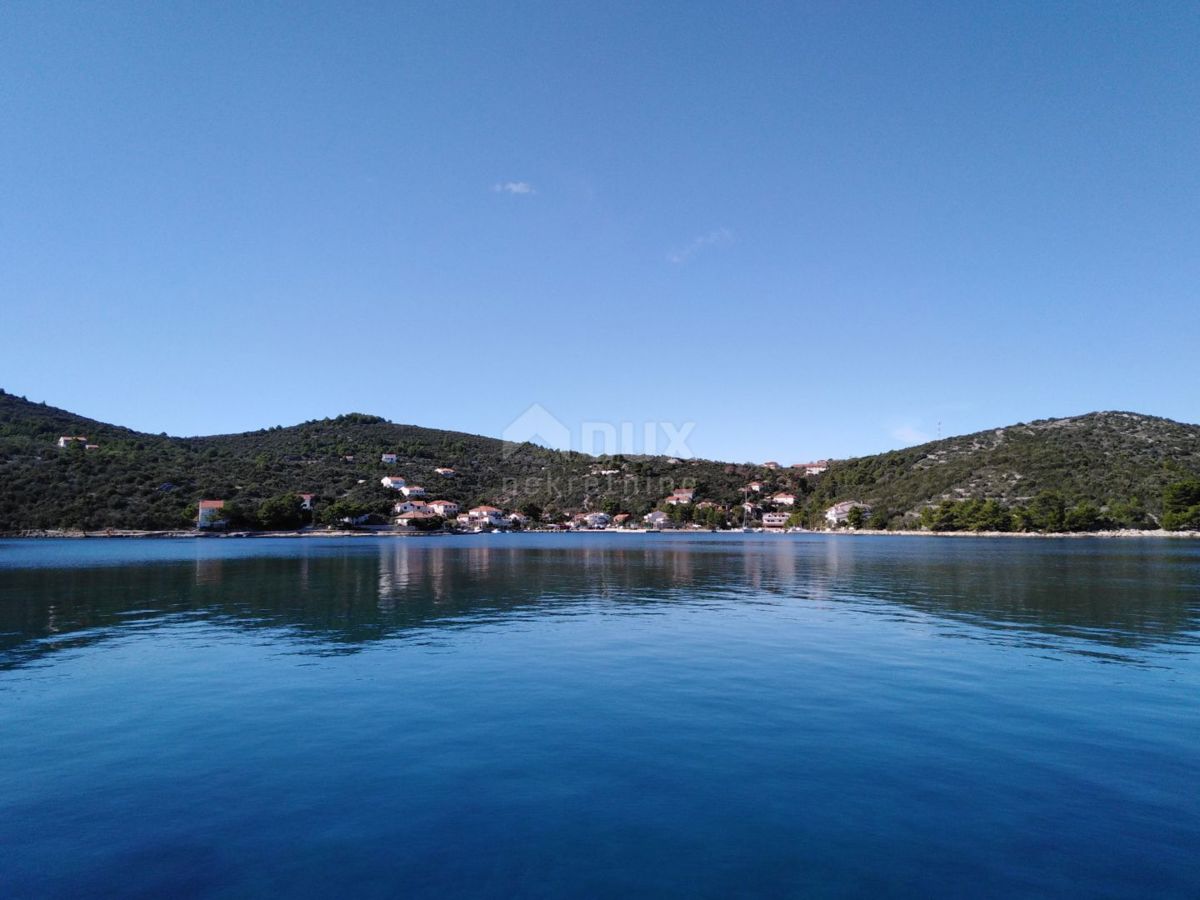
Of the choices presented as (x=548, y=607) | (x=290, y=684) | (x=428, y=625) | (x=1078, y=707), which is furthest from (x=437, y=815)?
(x=548, y=607)

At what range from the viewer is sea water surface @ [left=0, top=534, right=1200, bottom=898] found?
771 cm

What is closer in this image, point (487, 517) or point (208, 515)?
point (208, 515)

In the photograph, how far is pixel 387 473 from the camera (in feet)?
602

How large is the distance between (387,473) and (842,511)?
116998 millimetres

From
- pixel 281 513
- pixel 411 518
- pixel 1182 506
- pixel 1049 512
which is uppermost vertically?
pixel 1182 506

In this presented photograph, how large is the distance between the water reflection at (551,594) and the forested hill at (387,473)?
246 feet

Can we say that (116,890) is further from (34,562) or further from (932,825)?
(34,562)

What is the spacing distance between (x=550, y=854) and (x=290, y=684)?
10718mm

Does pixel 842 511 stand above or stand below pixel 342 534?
above

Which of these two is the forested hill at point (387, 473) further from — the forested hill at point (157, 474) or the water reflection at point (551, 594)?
the water reflection at point (551, 594)

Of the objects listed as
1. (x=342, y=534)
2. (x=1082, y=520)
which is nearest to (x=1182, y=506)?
(x=1082, y=520)

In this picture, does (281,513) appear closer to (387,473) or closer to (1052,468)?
(387,473)

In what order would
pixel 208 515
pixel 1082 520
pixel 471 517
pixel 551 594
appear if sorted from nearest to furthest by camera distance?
1. pixel 551 594
2. pixel 1082 520
3. pixel 208 515
4. pixel 471 517

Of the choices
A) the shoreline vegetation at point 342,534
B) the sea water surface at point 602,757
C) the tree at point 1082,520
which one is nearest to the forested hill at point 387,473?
the tree at point 1082,520
